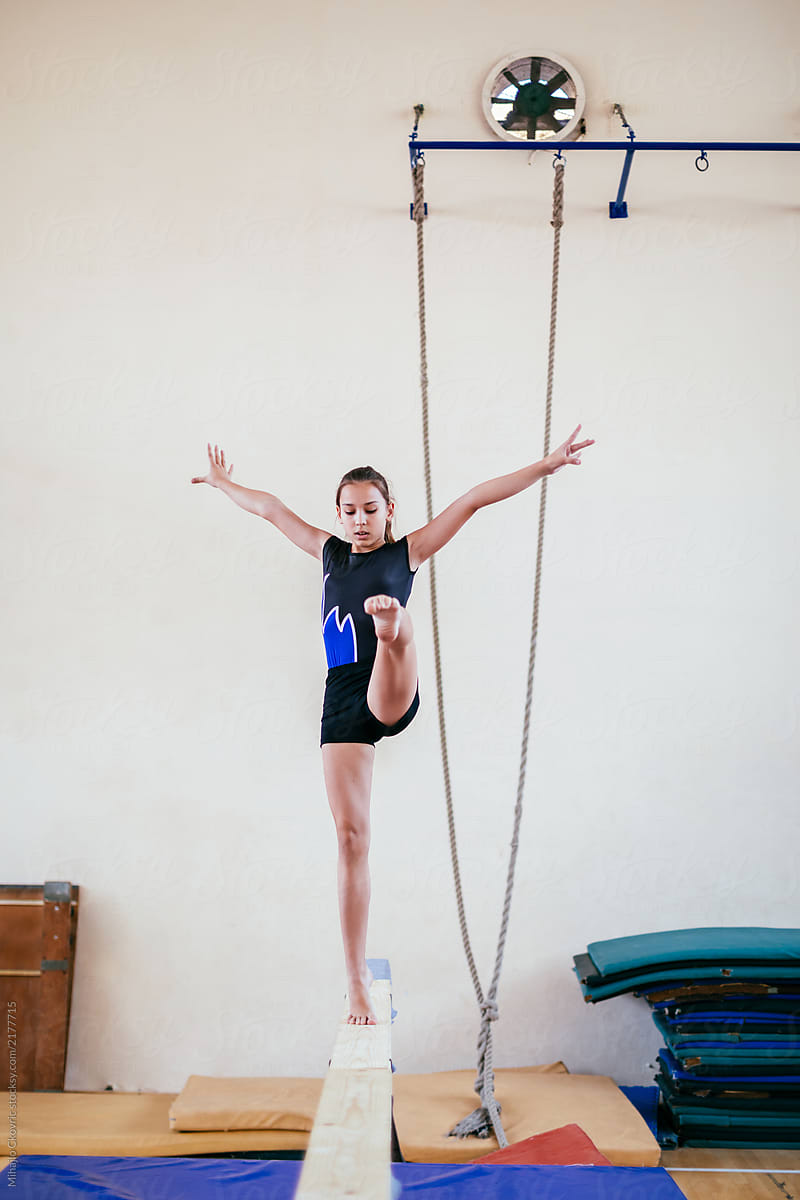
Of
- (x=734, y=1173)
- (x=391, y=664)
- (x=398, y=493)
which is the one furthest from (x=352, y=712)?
(x=734, y=1173)

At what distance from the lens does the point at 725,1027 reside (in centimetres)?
322

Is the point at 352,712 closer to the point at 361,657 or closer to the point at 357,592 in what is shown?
the point at 361,657

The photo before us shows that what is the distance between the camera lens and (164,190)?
12.5 feet

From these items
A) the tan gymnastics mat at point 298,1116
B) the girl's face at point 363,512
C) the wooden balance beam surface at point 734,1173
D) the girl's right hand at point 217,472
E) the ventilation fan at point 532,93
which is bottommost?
the wooden balance beam surface at point 734,1173

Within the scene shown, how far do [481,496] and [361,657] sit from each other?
1.63ft

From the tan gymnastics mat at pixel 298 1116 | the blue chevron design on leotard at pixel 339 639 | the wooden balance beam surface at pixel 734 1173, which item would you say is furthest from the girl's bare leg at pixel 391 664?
the wooden balance beam surface at pixel 734 1173

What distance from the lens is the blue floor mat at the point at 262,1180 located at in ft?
8.12

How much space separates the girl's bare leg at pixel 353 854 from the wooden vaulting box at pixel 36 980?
61.7 inches

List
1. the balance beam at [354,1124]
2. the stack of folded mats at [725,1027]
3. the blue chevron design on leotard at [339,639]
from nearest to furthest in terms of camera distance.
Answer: the balance beam at [354,1124]
the blue chevron design on leotard at [339,639]
the stack of folded mats at [725,1027]

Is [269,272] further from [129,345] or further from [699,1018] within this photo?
[699,1018]

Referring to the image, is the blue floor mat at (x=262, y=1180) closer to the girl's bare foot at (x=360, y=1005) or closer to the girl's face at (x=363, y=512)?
the girl's bare foot at (x=360, y=1005)

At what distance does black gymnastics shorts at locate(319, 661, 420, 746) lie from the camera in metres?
2.38

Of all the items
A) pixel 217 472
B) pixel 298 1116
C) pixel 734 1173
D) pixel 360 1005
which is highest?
pixel 217 472

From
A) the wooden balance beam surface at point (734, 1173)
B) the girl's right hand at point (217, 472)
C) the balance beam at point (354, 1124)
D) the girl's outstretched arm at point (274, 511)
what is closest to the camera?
the balance beam at point (354, 1124)
